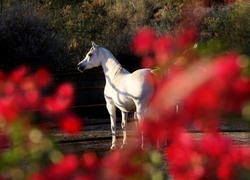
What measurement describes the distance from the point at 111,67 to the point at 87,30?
416 inches

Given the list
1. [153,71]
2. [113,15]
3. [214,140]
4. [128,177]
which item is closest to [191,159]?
[214,140]

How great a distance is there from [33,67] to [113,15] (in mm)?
7329

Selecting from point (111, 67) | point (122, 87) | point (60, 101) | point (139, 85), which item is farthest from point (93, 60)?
point (60, 101)

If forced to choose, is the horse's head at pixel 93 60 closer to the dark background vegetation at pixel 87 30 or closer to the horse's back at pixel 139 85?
the horse's back at pixel 139 85

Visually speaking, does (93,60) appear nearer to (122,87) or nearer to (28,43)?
(122,87)

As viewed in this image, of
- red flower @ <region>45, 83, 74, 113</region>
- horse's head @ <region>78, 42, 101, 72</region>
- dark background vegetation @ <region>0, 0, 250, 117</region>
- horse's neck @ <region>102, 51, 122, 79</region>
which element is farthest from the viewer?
dark background vegetation @ <region>0, 0, 250, 117</region>

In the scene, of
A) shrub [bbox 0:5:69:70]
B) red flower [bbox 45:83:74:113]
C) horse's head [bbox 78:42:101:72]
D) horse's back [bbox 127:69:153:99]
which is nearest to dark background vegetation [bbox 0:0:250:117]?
shrub [bbox 0:5:69:70]

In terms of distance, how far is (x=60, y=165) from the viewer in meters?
1.85

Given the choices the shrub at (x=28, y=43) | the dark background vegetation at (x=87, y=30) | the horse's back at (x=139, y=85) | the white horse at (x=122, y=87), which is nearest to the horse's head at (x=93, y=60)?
the white horse at (x=122, y=87)

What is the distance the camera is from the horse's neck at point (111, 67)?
10.8m

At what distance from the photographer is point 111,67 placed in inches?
427

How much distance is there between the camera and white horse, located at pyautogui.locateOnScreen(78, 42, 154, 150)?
10336 millimetres

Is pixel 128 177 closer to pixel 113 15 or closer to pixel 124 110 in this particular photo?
pixel 124 110

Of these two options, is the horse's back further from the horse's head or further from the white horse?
the horse's head
